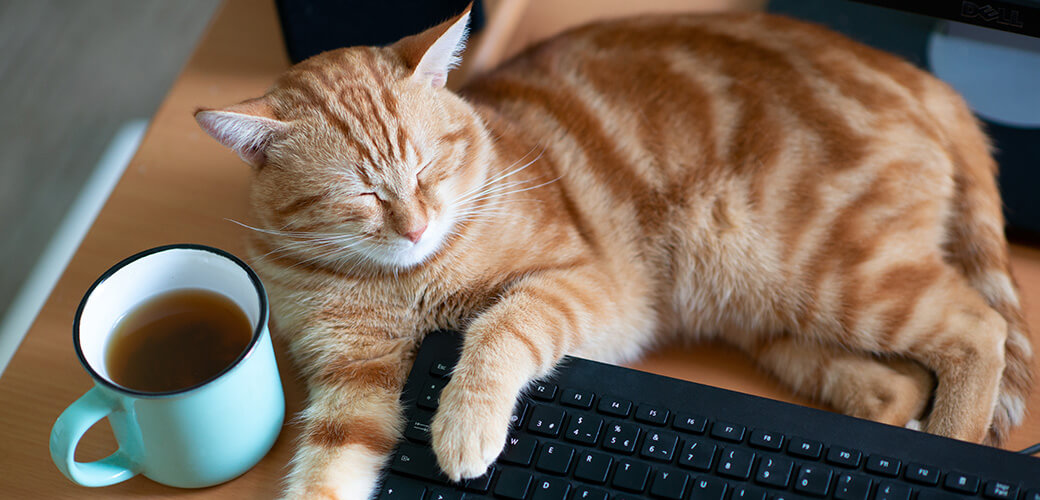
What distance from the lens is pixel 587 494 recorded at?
2.69 ft

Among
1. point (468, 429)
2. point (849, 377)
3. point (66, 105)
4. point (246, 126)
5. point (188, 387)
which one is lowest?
point (66, 105)

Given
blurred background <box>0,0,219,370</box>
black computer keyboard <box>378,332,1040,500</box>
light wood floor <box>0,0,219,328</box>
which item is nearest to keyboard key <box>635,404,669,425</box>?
black computer keyboard <box>378,332,1040,500</box>

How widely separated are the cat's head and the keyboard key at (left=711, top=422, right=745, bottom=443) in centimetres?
39

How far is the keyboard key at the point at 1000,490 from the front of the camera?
79cm

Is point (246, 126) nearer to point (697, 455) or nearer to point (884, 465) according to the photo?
point (697, 455)

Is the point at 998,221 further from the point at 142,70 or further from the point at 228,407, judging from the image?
the point at 142,70

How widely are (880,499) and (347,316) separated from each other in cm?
61

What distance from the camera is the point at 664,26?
47.9 inches

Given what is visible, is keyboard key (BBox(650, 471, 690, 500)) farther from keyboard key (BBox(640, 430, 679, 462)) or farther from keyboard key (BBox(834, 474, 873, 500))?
keyboard key (BBox(834, 474, 873, 500))

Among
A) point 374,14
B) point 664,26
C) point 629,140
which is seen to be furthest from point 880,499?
point 374,14

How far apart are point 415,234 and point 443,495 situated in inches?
11.6

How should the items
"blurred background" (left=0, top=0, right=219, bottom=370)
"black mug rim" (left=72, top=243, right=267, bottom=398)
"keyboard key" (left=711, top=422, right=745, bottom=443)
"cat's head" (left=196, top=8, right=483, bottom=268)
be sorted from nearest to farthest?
"black mug rim" (left=72, top=243, right=267, bottom=398)
"keyboard key" (left=711, top=422, right=745, bottom=443)
"cat's head" (left=196, top=8, right=483, bottom=268)
"blurred background" (left=0, top=0, right=219, bottom=370)

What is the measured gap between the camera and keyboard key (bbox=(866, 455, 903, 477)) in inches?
32.0

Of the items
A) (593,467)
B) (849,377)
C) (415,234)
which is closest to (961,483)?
(849,377)
